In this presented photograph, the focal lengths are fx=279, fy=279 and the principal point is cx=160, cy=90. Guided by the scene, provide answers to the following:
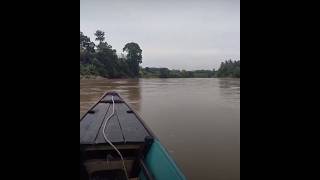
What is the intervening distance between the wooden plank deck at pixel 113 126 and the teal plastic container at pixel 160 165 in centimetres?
39

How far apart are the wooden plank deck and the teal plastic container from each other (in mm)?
385

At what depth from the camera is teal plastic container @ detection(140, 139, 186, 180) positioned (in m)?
2.03

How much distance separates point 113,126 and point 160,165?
1.77 m

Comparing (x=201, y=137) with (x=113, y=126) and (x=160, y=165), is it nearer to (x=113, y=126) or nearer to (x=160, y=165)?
(x=113, y=126)

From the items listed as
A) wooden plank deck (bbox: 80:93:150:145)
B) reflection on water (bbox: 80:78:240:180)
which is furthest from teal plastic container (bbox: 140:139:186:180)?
reflection on water (bbox: 80:78:240:180)

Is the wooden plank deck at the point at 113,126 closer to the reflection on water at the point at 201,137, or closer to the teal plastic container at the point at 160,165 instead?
the teal plastic container at the point at 160,165

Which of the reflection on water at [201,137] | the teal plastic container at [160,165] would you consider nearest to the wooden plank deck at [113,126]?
the teal plastic container at [160,165]

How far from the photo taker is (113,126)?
12.9ft

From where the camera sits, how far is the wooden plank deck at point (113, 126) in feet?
10.3
